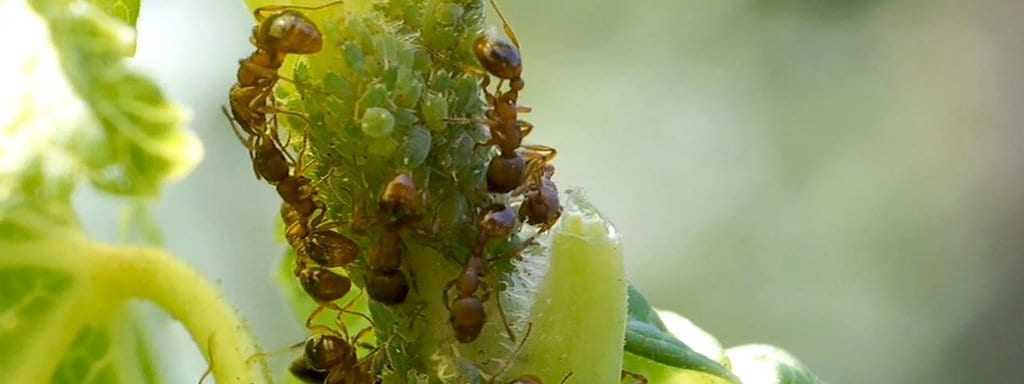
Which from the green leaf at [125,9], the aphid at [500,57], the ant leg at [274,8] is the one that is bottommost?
the aphid at [500,57]

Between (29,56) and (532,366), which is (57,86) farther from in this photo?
(532,366)

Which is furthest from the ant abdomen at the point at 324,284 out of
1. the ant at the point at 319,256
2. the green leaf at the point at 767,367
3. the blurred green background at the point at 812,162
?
the blurred green background at the point at 812,162

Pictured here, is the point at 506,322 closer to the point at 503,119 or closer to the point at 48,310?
the point at 503,119

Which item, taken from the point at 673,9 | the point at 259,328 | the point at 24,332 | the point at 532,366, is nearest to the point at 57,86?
the point at 24,332

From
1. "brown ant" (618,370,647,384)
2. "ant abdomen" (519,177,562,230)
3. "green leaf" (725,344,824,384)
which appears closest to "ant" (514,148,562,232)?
"ant abdomen" (519,177,562,230)

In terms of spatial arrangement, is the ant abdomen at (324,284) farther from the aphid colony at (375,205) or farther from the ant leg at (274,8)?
the ant leg at (274,8)

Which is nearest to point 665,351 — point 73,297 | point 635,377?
point 635,377
